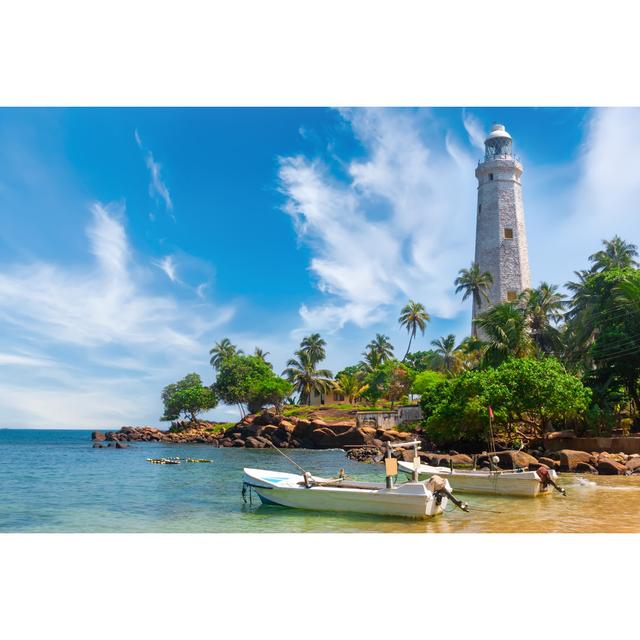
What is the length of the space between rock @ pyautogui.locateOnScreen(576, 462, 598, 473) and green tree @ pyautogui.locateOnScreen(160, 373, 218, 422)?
5255 centimetres

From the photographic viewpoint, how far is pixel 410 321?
2645 inches

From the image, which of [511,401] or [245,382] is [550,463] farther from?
[245,382]

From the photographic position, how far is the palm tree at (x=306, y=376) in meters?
71.1

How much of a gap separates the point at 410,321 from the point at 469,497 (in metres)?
48.2

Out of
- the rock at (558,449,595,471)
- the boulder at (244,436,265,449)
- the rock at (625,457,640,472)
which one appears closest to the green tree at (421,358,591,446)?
the rock at (558,449,595,471)

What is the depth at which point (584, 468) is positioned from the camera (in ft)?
84.2

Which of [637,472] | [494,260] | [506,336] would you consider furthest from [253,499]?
[494,260]

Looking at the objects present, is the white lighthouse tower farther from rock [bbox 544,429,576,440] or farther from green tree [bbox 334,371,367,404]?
green tree [bbox 334,371,367,404]

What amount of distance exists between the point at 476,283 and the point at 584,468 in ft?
86.9

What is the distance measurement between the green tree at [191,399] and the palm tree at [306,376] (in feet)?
33.0

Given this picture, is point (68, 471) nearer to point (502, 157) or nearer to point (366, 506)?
point (366, 506)

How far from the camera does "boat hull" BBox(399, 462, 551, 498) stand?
1869 centimetres
